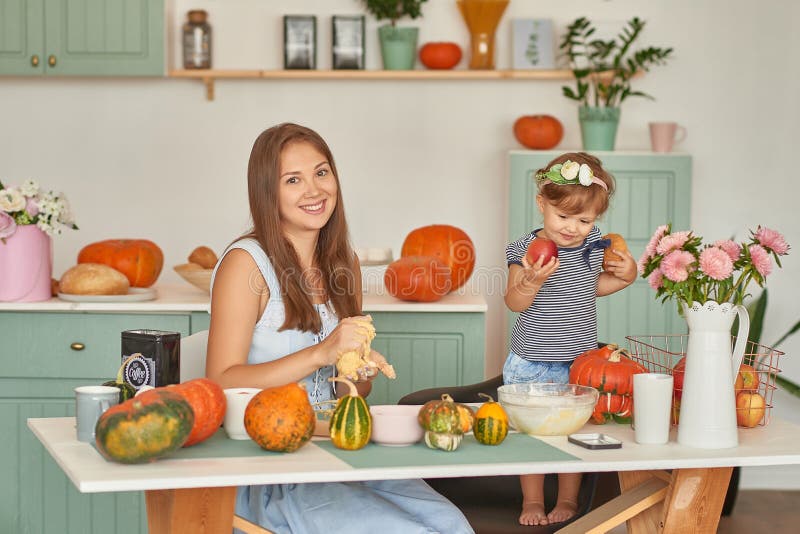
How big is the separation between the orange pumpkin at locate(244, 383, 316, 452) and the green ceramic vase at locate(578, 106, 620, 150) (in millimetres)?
2901

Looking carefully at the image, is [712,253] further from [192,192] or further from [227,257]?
[192,192]

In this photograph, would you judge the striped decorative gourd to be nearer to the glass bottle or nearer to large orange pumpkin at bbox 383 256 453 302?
large orange pumpkin at bbox 383 256 453 302

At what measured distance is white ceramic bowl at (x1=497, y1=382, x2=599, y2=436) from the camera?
1.85 meters

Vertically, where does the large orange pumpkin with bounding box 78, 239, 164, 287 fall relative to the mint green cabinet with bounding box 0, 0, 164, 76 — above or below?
below

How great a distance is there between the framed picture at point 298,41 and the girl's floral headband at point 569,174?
2411 mm

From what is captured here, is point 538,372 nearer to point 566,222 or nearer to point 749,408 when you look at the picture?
point 566,222

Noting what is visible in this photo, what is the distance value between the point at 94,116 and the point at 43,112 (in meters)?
0.23

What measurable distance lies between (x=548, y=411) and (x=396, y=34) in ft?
9.49

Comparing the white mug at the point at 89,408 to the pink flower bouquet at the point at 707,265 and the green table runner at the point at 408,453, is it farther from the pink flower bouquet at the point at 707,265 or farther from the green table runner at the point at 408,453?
the pink flower bouquet at the point at 707,265

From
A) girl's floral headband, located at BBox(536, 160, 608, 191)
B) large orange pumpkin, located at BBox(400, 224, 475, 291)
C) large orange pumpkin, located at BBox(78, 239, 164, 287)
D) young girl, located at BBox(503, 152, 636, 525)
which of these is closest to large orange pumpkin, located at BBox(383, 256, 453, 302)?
large orange pumpkin, located at BBox(400, 224, 475, 291)

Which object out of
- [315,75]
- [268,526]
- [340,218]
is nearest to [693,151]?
[315,75]

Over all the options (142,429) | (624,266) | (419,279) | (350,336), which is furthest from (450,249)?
(142,429)

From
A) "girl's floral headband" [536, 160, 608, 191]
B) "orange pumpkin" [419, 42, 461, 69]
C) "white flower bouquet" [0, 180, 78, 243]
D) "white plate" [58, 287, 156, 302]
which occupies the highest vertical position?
"orange pumpkin" [419, 42, 461, 69]

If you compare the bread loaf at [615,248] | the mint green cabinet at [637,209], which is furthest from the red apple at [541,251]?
the mint green cabinet at [637,209]
